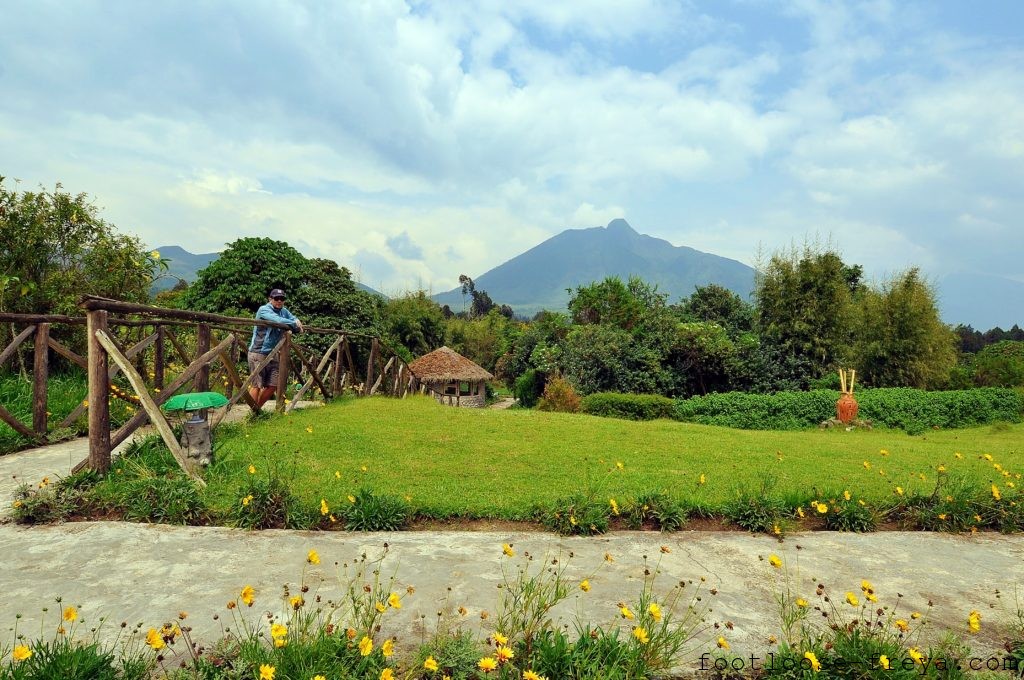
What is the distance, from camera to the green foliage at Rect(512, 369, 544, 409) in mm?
36406

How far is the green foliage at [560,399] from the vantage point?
24.3m

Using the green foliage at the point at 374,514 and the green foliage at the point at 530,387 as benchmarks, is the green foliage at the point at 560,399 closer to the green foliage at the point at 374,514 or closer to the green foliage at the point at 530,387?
the green foliage at the point at 530,387

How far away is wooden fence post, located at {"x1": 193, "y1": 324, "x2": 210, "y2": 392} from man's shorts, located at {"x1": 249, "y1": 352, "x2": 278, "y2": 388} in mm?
1100

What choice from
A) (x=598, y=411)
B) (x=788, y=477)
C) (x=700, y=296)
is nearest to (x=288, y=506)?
Result: (x=788, y=477)

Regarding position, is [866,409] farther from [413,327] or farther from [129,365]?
[413,327]

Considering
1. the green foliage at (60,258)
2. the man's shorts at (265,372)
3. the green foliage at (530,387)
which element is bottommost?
the green foliage at (530,387)

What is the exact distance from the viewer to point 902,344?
93.1 feet

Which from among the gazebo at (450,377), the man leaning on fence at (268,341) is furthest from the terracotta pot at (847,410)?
the gazebo at (450,377)

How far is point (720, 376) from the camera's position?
28000 millimetres

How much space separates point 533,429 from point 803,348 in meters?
22.0

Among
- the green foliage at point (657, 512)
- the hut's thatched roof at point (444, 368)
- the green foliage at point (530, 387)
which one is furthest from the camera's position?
the hut's thatched roof at point (444, 368)

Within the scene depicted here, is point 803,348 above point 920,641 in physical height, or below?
above

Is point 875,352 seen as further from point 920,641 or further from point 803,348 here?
point 920,641

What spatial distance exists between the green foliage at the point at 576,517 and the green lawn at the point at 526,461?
1.17ft
